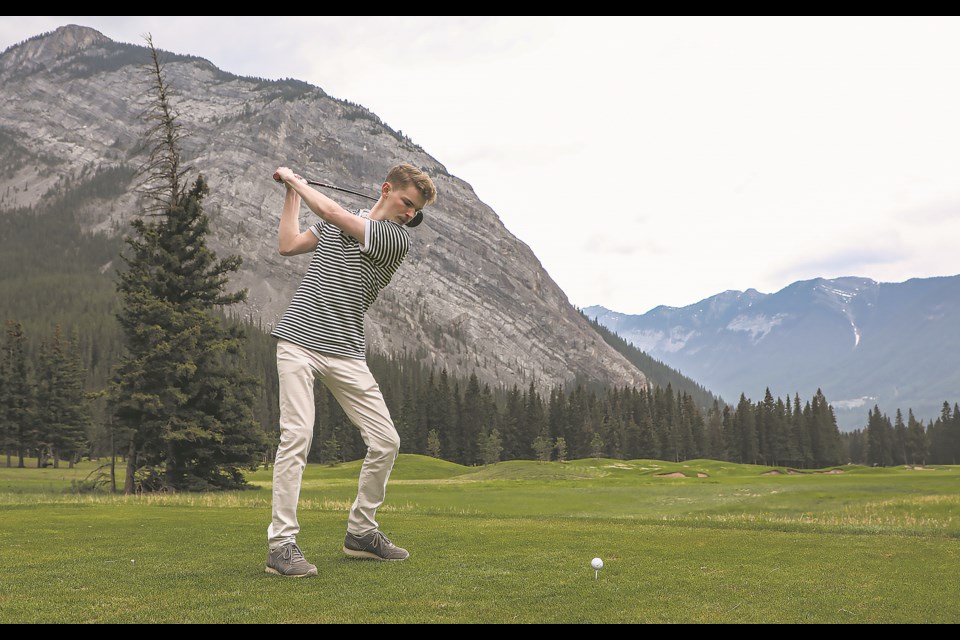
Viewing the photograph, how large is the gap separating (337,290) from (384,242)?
2.22ft

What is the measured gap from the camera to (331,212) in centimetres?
710

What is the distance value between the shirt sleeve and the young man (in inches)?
0.4

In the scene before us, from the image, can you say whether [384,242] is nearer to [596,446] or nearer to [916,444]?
[596,446]

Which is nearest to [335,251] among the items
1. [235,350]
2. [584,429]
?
[235,350]

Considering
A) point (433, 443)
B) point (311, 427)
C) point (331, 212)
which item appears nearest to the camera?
point (331, 212)

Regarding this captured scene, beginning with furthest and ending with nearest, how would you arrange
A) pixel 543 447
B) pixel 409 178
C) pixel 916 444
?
A: 1. pixel 916 444
2. pixel 543 447
3. pixel 409 178

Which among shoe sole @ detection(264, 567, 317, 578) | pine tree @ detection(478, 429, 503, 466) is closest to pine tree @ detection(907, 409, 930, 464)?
pine tree @ detection(478, 429, 503, 466)

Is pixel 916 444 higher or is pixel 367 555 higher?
pixel 367 555

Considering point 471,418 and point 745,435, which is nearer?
point 471,418

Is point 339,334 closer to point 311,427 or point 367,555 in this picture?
point 311,427

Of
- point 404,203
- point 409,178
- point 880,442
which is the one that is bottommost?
point 880,442

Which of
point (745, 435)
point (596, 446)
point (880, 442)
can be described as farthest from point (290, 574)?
point (880, 442)

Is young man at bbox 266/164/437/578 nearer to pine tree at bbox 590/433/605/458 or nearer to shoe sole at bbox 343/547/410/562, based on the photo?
shoe sole at bbox 343/547/410/562
